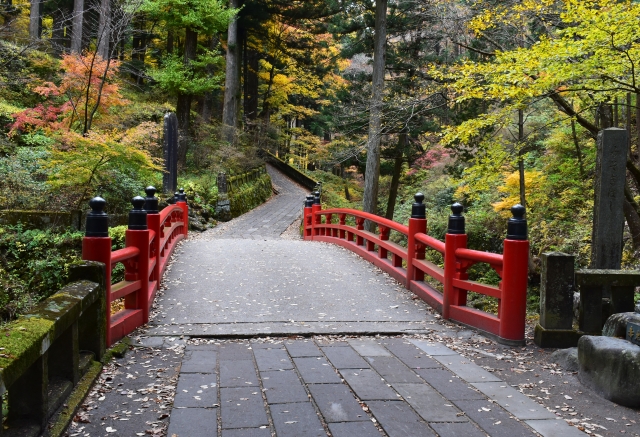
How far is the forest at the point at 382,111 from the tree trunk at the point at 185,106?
6 centimetres

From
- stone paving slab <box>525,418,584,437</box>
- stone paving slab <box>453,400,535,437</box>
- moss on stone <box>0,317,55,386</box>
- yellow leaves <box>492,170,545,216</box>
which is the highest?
yellow leaves <box>492,170,545,216</box>

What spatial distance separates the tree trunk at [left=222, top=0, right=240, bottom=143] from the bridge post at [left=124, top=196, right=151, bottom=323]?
1892cm

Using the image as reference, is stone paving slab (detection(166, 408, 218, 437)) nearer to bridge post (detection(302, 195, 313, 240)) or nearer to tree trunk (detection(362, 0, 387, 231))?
tree trunk (detection(362, 0, 387, 231))

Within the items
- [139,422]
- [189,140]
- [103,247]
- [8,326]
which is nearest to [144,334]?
[103,247]

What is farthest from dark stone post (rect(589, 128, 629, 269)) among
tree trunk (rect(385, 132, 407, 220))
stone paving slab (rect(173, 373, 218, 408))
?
tree trunk (rect(385, 132, 407, 220))

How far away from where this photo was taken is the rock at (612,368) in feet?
11.6

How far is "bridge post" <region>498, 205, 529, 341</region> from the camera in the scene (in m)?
4.95

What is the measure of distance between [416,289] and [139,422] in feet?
15.2

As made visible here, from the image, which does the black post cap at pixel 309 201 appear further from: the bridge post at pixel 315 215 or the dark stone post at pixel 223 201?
the dark stone post at pixel 223 201

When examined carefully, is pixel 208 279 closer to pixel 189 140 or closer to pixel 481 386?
pixel 481 386

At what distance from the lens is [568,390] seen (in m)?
3.91

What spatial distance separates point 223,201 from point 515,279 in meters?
16.3

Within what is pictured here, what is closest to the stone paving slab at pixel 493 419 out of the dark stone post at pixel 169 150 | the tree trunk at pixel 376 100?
the tree trunk at pixel 376 100

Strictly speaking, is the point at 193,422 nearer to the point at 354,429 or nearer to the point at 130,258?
the point at 354,429
